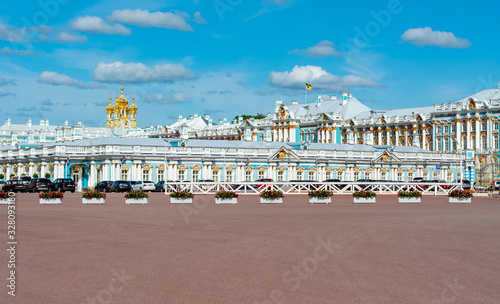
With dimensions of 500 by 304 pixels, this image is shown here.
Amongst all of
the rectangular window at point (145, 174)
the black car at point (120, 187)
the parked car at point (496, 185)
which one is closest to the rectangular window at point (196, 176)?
the rectangular window at point (145, 174)

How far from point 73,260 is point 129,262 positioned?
1221mm

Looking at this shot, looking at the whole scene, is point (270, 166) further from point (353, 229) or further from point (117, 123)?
point (117, 123)

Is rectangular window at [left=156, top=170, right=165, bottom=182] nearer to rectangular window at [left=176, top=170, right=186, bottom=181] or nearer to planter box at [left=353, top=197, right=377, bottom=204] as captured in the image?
rectangular window at [left=176, top=170, right=186, bottom=181]

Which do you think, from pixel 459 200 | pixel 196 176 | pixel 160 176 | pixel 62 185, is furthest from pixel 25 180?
pixel 459 200

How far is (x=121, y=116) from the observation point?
478 feet

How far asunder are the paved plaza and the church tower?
405 feet

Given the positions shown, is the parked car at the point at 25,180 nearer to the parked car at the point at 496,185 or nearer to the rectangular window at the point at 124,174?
the rectangular window at the point at 124,174

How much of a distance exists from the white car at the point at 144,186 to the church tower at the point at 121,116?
83.3 m

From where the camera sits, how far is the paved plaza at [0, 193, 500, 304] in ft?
35.4

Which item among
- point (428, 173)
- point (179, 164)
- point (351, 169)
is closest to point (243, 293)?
point (179, 164)

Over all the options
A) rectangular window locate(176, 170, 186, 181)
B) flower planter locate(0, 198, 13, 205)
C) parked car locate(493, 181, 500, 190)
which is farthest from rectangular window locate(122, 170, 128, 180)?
parked car locate(493, 181, 500, 190)

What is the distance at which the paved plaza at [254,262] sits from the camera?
425 inches

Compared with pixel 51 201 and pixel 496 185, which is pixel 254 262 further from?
pixel 496 185

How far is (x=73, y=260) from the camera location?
A: 13.8 meters
